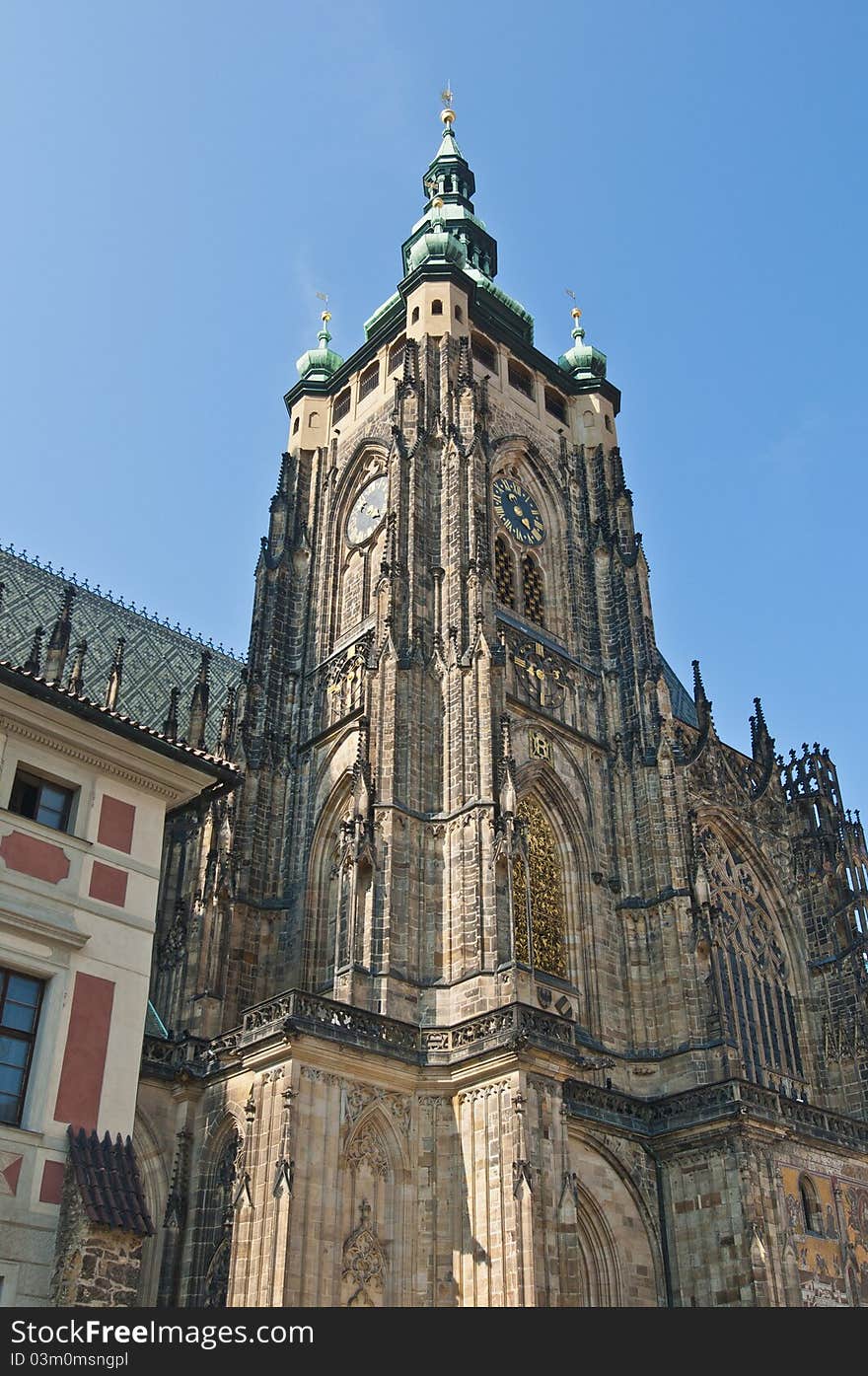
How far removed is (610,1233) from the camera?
81.9 feet

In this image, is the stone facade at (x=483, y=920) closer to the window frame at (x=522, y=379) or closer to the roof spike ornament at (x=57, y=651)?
the window frame at (x=522, y=379)

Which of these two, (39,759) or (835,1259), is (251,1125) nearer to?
(39,759)

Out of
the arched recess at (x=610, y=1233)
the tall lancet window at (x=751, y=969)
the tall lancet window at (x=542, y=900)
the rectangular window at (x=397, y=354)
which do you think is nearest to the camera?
the arched recess at (x=610, y=1233)

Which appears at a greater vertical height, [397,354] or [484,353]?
[484,353]

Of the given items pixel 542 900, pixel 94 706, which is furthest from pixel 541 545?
pixel 94 706

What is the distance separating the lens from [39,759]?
16266mm

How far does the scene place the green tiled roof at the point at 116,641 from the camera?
118 ft

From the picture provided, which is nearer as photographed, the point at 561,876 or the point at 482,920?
the point at 482,920

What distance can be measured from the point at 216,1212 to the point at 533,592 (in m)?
17.7

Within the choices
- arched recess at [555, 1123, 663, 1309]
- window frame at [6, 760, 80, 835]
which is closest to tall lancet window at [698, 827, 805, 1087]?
arched recess at [555, 1123, 663, 1309]

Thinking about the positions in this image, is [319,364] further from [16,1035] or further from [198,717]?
[16,1035]

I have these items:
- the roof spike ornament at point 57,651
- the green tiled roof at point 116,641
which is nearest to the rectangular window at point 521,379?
the green tiled roof at point 116,641

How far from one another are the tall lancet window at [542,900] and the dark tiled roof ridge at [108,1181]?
12801mm

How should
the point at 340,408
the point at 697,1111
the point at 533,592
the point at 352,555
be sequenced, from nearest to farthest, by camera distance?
the point at 697,1111, the point at 533,592, the point at 352,555, the point at 340,408
